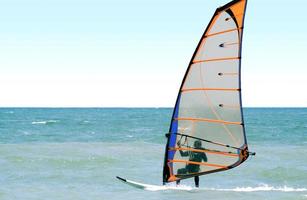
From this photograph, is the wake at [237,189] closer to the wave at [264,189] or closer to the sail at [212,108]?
the wave at [264,189]

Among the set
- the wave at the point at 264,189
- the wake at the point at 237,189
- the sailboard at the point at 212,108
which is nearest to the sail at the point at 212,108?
the sailboard at the point at 212,108

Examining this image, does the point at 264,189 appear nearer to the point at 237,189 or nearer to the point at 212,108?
the point at 237,189

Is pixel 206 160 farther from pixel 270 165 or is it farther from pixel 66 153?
pixel 66 153

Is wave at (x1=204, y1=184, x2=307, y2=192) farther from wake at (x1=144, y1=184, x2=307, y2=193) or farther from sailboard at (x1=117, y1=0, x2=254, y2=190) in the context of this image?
sailboard at (x1=117, y1=0, x2=254, y2=190)

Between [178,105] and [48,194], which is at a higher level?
[178,105]

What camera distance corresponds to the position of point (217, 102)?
41.3ft

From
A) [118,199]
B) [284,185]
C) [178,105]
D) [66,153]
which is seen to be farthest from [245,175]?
[66,153]

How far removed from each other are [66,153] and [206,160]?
18484 mm

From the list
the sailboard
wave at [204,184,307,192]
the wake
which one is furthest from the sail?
wave at [204,184,307,192]

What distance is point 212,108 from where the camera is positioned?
12688 millimetres

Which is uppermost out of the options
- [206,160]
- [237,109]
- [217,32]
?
[217,32]

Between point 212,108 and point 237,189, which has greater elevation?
point 212,108

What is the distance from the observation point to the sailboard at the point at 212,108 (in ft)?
39.6

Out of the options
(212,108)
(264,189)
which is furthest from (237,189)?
(212,108)
